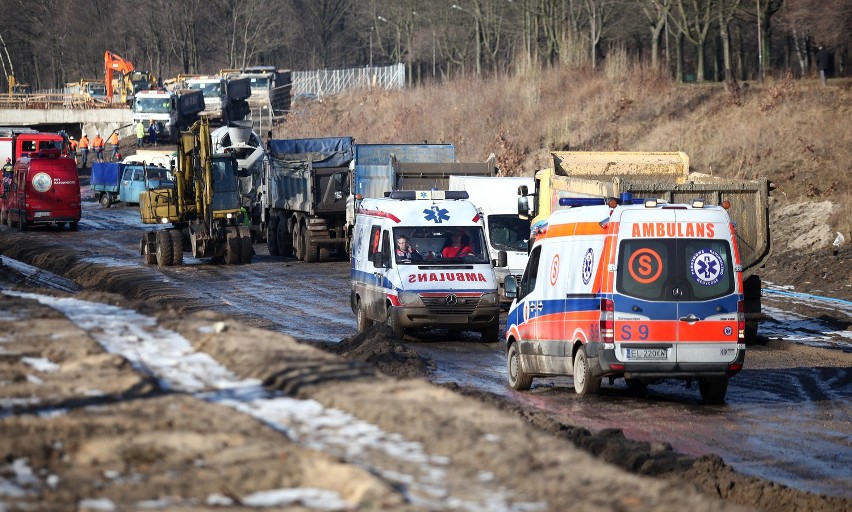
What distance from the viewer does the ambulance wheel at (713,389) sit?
14.4m

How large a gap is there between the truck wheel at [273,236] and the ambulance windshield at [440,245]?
630 inches

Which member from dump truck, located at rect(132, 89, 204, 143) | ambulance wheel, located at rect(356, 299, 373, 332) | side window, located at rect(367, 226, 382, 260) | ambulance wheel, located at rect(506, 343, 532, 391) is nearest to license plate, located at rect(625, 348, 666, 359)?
ambulance wheel, located at rect(506, 343, 532, 391)

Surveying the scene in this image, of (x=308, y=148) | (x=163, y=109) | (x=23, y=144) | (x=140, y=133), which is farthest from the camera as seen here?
(x=163, y=109)

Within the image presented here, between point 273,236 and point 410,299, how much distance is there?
17.1 meters

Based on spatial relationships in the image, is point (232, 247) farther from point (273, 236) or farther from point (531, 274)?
point (531, 274)

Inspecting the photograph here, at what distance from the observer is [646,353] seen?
552 inches

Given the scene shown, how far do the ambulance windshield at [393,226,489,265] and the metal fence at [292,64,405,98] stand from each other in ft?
215

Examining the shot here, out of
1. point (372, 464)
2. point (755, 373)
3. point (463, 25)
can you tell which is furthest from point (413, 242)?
point (463, 25)

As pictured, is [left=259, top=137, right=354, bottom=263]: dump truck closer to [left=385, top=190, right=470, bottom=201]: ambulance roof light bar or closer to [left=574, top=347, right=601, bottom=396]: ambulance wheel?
[left=385, top=190, right=470, bottom=201]: ambulance roof light bar

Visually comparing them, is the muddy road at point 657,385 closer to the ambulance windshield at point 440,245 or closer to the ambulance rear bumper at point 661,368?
the ambulance rear bumper at point 661,368

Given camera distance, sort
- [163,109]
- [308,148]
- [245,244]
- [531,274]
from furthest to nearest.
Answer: [163,109]
[308,148]
[245,244]
[531,274]

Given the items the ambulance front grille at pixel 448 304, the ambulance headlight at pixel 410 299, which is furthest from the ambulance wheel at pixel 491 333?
the ambulance headlight at pixel 410 299

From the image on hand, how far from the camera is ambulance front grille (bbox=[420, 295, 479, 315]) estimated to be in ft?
65.0

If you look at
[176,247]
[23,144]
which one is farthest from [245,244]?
[23,144]
